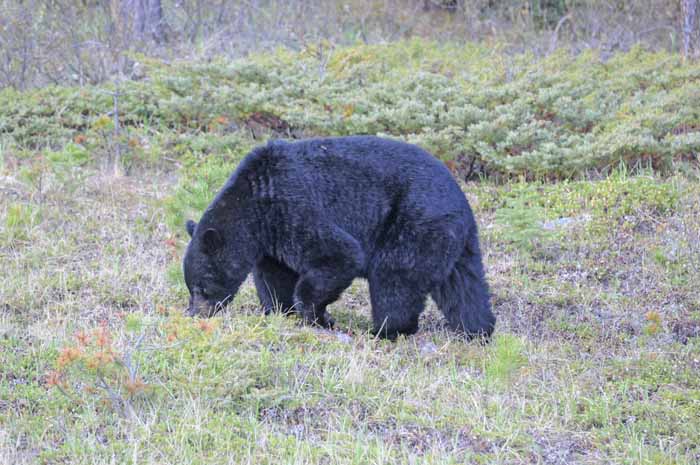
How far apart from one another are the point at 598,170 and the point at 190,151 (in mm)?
4397

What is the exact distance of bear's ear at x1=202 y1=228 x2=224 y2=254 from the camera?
18.9 ft

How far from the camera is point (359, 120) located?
31.1 ft

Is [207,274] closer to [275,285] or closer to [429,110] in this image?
[275,285]

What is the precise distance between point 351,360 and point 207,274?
48.7 inches

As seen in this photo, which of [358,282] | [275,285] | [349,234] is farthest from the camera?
[358,282]

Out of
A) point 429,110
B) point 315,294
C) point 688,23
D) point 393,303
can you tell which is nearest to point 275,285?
point 315,294

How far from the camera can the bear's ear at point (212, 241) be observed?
5.77m

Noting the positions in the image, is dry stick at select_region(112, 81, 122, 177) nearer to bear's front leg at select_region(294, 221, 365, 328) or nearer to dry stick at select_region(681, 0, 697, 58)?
bear's front leg at select_region(294, 221, 365, 328)

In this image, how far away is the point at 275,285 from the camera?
6309 mm

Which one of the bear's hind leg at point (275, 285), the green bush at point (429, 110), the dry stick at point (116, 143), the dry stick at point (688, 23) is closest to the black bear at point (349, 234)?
the bear's hind leg at point (275, 285)

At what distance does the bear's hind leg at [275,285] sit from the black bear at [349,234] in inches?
8.2

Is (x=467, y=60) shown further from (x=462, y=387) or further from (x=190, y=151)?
(x=462, y=387)

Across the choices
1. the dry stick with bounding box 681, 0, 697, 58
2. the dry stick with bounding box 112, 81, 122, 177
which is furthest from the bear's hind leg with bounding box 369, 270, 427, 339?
the dry stick with bounding box 681, 0, 697, 58

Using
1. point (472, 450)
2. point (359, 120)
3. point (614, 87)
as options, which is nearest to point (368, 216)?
point (472, 450)
